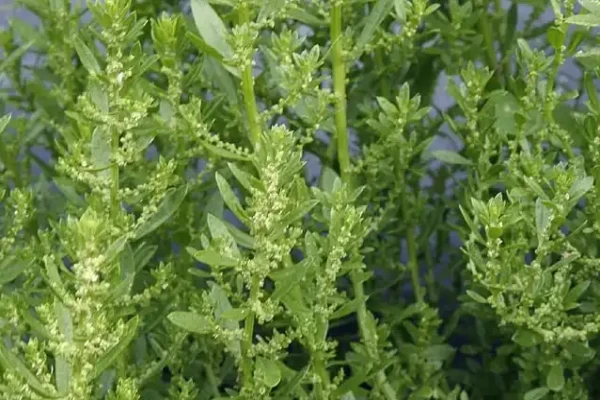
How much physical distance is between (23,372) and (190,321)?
86mm

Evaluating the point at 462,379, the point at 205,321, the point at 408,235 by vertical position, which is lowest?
the point at 462,379

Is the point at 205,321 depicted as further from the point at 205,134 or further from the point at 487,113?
the point at 487,113

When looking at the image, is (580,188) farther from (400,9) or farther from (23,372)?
(23,372)

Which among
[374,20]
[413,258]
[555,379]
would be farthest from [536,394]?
[374,20]

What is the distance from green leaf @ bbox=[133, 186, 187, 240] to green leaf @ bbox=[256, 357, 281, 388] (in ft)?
0.31

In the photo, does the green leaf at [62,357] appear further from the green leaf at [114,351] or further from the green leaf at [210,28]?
the green leaf at [210,28]

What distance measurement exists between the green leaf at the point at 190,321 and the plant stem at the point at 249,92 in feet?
0.32

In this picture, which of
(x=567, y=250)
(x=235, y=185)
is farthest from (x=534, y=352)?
(x=235, y=185)

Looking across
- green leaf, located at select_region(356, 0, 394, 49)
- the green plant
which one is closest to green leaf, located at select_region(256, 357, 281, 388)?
the green plant

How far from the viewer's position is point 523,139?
619 mm

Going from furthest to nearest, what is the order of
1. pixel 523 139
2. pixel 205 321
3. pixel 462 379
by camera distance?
pixel 462 379, pixel 523 139, pixel 205 321

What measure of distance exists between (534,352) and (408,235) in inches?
4.9

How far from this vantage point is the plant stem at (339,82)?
0.60m

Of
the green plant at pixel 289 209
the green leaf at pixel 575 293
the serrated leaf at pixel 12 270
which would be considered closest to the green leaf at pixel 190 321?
the green plant at pixel 289 209
